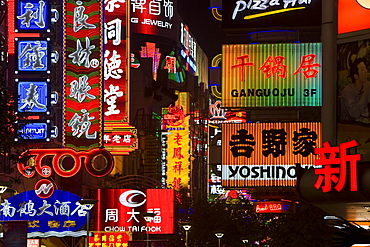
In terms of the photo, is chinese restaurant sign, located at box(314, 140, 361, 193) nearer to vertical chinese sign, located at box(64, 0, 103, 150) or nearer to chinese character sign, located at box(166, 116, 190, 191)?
vertical chinese sign, located at box(64, 0, 103, 150)

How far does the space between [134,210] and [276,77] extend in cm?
1585

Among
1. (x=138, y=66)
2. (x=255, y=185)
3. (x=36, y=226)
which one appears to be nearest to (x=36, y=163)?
(x=36, y=226)

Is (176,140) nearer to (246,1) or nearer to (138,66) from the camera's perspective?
(138,66)

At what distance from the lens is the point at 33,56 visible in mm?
41250

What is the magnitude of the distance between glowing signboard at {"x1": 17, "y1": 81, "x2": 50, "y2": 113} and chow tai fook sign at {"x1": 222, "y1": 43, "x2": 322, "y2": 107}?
8106mm

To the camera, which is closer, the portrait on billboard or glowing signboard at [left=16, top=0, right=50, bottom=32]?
the portrait on billboard

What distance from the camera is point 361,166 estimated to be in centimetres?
1655

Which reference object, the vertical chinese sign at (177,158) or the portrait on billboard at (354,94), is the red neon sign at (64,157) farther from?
the vertical chinese sign at (177,158)

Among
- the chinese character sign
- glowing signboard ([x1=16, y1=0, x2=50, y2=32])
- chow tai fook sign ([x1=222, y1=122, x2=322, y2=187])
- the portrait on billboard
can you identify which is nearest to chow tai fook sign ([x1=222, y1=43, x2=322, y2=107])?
chow tai fook sign ([x1=222, y1=122, x2=322, y2=187])

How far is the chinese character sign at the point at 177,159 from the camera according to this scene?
88500 mm

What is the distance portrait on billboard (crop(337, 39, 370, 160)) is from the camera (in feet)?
63.9

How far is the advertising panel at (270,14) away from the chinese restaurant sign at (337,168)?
18436mm

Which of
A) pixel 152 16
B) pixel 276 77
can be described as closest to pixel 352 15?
pixel 276 77

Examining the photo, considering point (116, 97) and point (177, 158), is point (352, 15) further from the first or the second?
point (177, 158)
